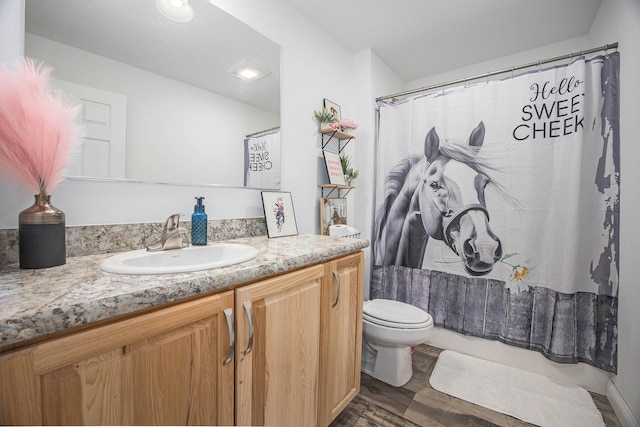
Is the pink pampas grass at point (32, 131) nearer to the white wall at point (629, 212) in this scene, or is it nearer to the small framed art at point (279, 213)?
the small framed art at point (279, 213)

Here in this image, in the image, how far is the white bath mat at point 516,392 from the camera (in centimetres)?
138

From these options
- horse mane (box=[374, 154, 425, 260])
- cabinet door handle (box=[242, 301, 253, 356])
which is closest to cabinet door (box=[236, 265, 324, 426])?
cabinet door handle (box=[242, 301, 253, 356])

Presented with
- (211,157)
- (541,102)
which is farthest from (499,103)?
(211,157)

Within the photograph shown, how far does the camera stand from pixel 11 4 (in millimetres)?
824

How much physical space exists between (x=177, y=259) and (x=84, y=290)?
18.4 inches

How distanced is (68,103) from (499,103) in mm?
2339

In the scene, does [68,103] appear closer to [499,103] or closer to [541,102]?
[499,103]

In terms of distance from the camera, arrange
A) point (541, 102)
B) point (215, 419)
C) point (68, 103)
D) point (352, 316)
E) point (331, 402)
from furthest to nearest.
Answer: point (541, 102) → point (352, 316) → point (331, 402) → point (68, 103) → point (215, 419)

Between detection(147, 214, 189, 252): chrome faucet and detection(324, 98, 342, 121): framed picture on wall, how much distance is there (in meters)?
1.38

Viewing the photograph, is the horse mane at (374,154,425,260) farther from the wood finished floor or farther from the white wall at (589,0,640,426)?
the white wall at (589,0,640,426)

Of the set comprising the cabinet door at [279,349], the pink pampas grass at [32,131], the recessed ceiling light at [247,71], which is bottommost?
the cabinet door at [279,349]

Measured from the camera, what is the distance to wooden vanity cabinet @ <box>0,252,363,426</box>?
49cm

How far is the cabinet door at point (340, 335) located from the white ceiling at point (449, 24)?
1.67 m

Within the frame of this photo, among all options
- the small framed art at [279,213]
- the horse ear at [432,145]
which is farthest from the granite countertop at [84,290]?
the horse ear at [432,145]
